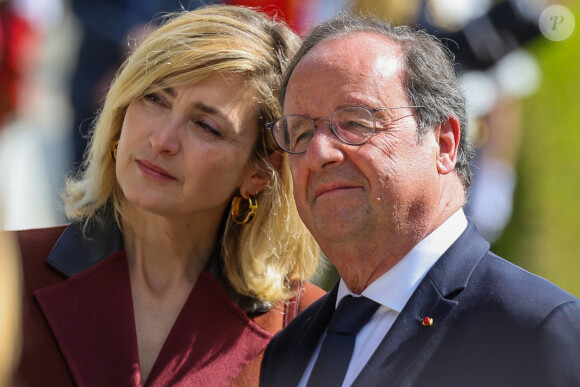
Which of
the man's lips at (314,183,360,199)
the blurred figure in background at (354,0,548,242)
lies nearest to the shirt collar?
the man's lips at (314,183,360,199)

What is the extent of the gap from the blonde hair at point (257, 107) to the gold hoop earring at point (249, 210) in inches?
1.5

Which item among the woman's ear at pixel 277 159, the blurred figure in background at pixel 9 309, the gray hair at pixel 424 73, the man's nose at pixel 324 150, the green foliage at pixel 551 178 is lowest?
the green foliage at pixel 551 178

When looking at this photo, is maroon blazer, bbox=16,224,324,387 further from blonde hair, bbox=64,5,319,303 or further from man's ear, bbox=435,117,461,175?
man's ear, bbox=435,117,461,175

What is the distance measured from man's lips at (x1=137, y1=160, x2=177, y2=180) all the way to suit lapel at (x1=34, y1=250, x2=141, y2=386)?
349 millimetres

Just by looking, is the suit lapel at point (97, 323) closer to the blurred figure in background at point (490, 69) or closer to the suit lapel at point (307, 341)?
the suit lapel at point (307, 341)

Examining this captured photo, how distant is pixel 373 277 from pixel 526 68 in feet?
9.75

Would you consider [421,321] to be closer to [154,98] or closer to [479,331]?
[479,331]

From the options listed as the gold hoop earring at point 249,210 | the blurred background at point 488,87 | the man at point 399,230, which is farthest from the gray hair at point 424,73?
the blurred background at point 488,87

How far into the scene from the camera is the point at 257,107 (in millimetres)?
3084

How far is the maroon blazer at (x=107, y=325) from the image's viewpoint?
275 cm

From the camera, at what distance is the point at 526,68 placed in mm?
4949

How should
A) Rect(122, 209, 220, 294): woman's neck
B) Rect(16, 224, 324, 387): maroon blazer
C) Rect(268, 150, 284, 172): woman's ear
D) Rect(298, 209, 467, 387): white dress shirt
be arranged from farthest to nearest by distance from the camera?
Rect(268, 150, 284, 172): woman's ear, Rect(122, 209, 220, 294): woman's neck, Rect(16, 224, 324, 387): maroon blazer, Rect(298, 209, 467, 387): white dress shirt

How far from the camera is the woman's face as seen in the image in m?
2.91

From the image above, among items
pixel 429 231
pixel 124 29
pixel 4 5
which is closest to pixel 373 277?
pixel 429 231
